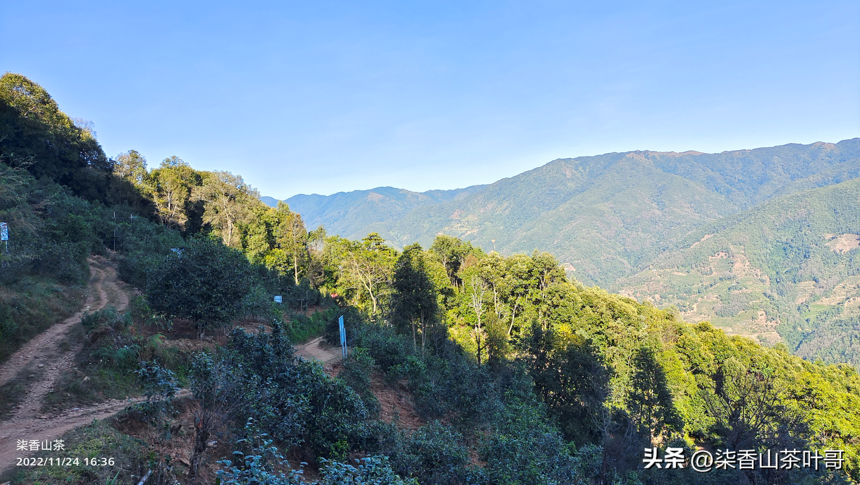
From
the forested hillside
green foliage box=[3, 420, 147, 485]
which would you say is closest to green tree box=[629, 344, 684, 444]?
the forested hillside

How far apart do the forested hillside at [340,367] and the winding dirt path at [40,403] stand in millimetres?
243

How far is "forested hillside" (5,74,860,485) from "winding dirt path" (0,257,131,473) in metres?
0.24

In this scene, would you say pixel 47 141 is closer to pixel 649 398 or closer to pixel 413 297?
pixel 413 297

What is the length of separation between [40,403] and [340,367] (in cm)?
984

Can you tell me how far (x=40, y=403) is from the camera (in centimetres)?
856

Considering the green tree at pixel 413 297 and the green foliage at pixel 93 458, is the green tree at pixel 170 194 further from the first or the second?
the green foliage at pixel 93 458

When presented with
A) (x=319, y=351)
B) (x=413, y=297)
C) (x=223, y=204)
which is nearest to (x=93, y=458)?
(x=319, y=351)

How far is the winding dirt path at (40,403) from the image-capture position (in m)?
7.31

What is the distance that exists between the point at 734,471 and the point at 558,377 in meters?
8.59

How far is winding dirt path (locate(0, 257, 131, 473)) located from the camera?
731 cm

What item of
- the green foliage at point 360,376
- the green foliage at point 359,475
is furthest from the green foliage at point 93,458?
the green foliage at point 360,376

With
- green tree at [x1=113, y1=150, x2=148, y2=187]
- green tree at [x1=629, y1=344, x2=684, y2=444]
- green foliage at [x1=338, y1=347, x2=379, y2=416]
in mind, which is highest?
green tree at [x1=113, y1=150, x2=148, y2=187]

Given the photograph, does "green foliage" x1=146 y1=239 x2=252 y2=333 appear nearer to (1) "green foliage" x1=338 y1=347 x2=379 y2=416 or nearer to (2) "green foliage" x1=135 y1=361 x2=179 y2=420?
(1) "green foliage" x1=338 y1=347 x2=379 y2=416

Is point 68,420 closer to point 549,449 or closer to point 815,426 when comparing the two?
point 549,449
